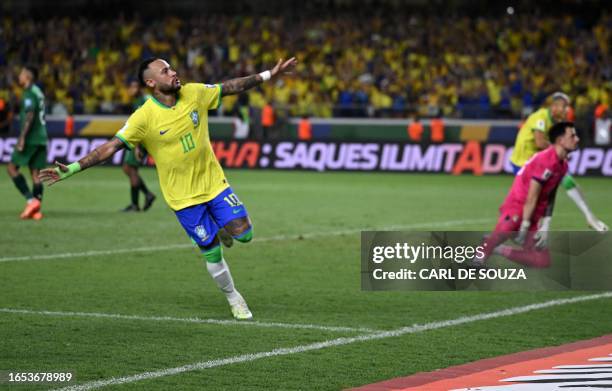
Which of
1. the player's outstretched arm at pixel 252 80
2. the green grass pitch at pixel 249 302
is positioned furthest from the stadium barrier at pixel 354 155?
the player's outstretched arm at pixel 252 80

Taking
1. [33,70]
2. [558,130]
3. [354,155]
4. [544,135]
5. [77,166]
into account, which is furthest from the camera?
[354,155]

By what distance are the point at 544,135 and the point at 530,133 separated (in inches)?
15.4

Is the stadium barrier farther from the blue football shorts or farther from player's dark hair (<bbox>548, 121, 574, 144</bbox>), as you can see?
the blue football shorts

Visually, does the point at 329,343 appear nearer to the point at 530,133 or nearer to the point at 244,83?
the point at 244,83

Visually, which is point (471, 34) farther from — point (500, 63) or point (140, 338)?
point (140, 338)

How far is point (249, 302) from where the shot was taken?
1014 centimetres

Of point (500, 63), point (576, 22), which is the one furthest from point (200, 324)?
point (576, 22)

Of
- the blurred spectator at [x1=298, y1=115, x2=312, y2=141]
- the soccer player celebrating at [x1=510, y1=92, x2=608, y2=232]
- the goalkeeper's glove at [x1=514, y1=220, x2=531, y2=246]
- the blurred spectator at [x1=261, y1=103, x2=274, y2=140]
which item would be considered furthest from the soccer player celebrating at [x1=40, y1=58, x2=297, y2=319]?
the blurred spectator at [x1=261, y1=103, x2=274, y2=140]

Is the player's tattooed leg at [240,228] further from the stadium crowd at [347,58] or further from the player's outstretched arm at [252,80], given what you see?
the stadium crowd at [347,58]

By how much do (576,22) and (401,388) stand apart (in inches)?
1381

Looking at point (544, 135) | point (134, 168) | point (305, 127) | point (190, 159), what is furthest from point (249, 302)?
point (305, 127)

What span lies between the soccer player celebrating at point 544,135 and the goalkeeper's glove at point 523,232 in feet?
5.80

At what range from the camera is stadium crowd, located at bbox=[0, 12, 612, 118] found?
36.6 m

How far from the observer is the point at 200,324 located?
894 centimetres
